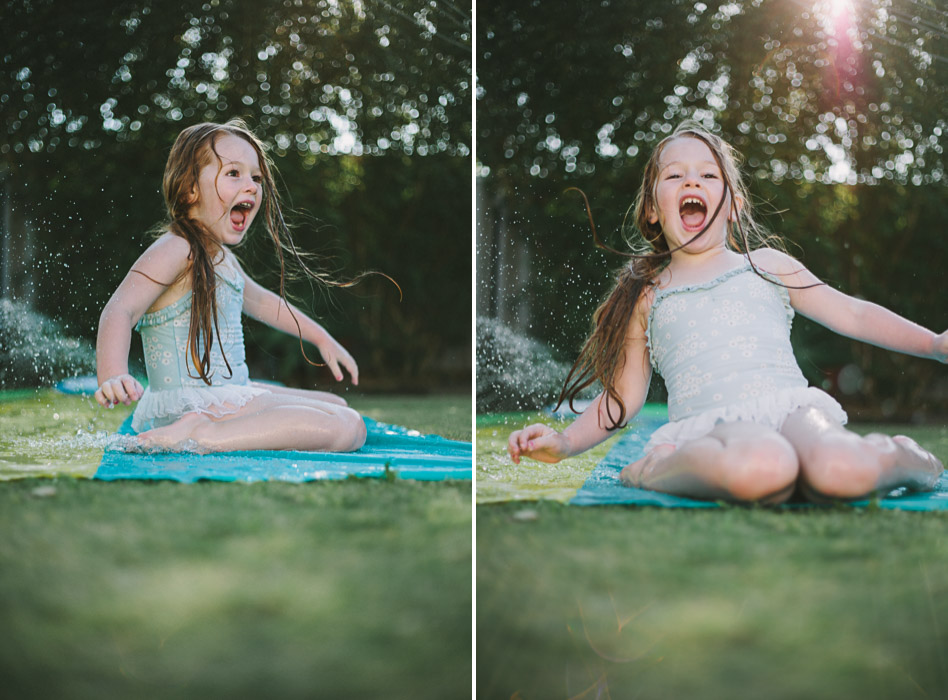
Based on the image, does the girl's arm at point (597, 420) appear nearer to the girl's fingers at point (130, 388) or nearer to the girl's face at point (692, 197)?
the girl's face at point (692, 197)

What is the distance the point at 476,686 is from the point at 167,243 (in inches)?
47.9

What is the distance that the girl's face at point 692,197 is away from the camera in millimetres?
1558

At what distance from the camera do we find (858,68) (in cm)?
235

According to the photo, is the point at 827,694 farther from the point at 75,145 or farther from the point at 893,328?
the point at 75,145

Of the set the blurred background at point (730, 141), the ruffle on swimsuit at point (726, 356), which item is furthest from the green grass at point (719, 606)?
the blurred background at point (730, 141)

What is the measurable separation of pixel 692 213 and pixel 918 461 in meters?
0.60

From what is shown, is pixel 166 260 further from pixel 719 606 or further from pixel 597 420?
pixel 719 606

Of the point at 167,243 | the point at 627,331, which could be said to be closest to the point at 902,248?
the point at 627,331

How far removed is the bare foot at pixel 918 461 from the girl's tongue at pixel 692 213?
0.54m

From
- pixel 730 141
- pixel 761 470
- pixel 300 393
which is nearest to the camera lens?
pixel 761 470

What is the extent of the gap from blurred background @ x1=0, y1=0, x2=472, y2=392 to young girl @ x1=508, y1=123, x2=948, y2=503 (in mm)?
981

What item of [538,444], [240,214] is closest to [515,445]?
[538,444]

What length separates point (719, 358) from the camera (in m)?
1.45

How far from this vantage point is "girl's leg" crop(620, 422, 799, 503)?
1.13 m
